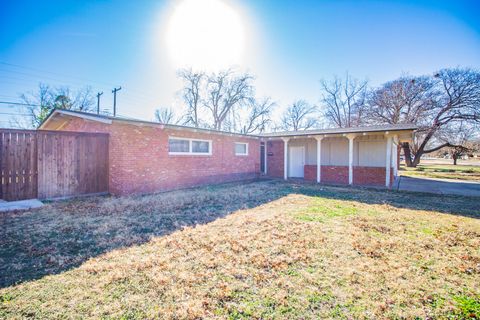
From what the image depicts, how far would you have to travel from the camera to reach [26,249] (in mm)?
3406

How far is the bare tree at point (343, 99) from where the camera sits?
1197 inches

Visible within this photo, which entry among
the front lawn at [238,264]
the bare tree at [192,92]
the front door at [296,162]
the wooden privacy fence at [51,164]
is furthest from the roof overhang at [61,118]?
the bare tree at [192,92]

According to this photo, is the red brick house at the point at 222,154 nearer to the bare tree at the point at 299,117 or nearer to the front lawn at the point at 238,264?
the front lawn at the point at 238,264

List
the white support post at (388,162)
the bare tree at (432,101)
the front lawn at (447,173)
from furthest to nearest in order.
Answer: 1. the bare tree at (432,101)
2. the front lawn at (447,173)
3. the white support post at (388,162)

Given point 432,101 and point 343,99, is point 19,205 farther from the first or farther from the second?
point 343,99

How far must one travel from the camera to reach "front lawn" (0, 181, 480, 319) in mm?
2111

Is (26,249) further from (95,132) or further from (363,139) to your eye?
(363,139)

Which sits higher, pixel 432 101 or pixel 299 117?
pixel 299 117

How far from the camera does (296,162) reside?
45.8 feet

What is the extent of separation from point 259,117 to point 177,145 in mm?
25711

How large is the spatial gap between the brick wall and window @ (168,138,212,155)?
19 centimetres

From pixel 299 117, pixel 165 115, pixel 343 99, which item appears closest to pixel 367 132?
pixel 343 99

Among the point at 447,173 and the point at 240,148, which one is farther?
the point at 447,173

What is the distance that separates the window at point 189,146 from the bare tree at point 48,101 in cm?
2116
